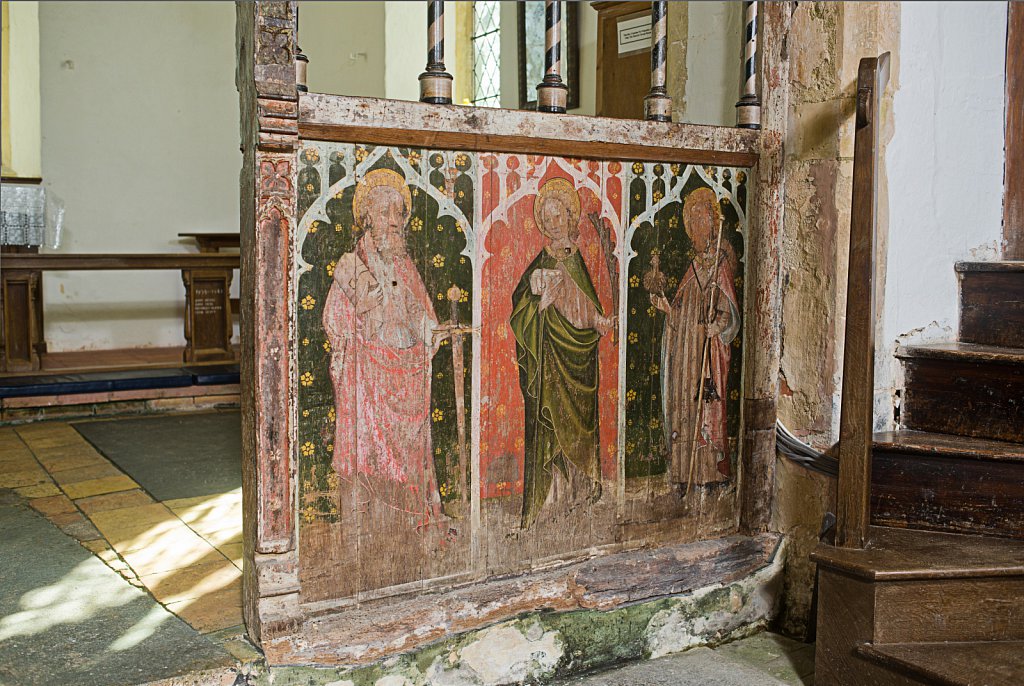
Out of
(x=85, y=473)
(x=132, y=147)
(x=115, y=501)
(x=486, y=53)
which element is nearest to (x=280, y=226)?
(x=115, y=501)

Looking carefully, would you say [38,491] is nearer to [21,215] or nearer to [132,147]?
[21,215]

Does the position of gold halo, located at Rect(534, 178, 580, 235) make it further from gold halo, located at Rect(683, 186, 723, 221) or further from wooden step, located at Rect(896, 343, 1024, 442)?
wooden step, located at Rect(896, 343, 1024, 442)

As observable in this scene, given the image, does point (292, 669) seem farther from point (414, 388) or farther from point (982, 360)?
point (982, 360)

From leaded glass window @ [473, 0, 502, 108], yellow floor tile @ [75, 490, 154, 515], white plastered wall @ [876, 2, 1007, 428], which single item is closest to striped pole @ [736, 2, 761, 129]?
white plastered wall @ [876, 2, 1007, 428]

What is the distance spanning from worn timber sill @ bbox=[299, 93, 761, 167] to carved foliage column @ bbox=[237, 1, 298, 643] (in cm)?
9

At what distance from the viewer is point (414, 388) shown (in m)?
2.15

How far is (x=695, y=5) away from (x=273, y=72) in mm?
1594

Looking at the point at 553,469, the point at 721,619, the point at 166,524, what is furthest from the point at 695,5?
the point at 166,524

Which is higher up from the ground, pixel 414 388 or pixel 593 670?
pixel 414 388

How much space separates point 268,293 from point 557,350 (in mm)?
751

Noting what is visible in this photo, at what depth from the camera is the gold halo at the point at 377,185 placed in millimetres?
2045

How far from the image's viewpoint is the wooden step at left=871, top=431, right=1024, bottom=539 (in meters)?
2.27

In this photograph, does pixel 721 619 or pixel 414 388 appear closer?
pixel 414 388

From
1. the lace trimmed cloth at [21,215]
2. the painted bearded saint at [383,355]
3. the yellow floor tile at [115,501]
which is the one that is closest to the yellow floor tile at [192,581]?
the painted bearded saint at [383,355]
